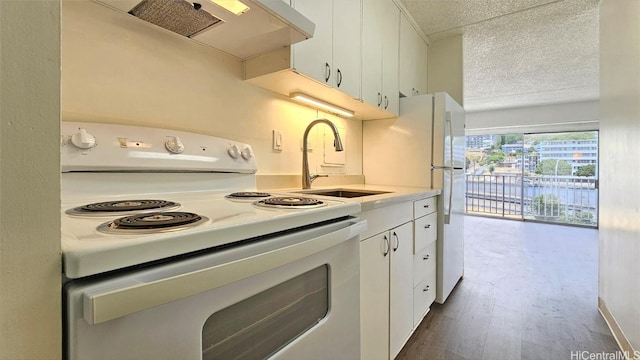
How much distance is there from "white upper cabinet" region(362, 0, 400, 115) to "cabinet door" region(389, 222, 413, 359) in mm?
890

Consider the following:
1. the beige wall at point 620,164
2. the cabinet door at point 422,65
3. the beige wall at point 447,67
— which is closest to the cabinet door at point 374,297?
the beige wall at point 620,164

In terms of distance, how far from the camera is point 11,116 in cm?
33

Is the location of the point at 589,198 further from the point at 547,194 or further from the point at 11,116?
the point at 11,116

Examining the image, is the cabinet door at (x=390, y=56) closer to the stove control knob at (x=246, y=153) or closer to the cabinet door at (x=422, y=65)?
the cabinet door at (x=422, y=65)

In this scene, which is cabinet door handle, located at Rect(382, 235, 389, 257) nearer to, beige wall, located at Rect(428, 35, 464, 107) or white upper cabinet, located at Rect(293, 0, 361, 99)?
white upper cabinet, located at Rect(293, 0, 361, 99)

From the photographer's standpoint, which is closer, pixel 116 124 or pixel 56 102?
pixel 56 102

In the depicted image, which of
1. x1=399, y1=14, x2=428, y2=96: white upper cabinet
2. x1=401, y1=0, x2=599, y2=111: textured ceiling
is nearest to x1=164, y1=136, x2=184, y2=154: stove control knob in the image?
x1=399, y1=14, x2=428, y2=96: white upper cabinet

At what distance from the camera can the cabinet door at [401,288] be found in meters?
1.40

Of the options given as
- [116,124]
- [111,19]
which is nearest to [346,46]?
[111,19]

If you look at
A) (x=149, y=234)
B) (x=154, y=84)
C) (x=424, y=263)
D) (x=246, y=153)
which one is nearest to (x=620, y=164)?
(x=424, y=263)

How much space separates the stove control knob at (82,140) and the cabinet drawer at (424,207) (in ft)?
5.04

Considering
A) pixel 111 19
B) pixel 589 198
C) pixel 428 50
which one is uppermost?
pixel 428 50

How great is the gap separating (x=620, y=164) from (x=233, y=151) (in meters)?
2.32

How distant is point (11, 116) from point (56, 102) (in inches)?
1.9
